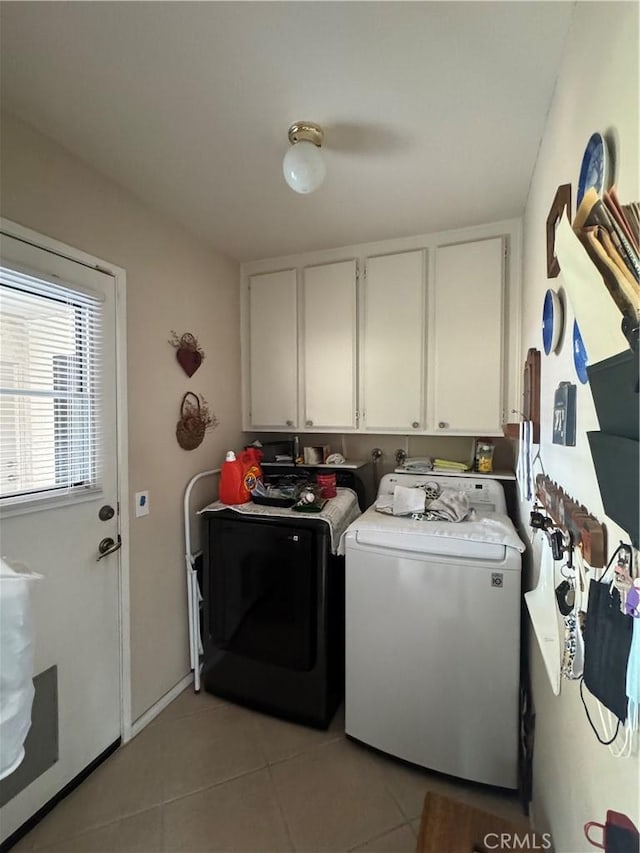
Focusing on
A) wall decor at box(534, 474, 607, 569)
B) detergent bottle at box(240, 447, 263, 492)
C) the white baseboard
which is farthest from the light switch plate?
wall decor at box(534, 474, 607, 569)

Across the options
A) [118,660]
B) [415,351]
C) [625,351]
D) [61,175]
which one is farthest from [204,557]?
[625,351]

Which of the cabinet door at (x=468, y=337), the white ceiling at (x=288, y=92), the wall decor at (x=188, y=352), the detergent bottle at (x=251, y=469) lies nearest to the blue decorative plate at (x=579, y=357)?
the white ceiling at (x=288, y=92)

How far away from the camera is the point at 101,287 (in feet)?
5.11

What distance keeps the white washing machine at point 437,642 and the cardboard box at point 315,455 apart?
740 millimetres

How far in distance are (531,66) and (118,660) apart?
8.74 feet

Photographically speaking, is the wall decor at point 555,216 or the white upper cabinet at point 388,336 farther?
the white upper cabinet at point 388,336

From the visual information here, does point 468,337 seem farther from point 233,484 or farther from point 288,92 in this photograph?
point 233,484

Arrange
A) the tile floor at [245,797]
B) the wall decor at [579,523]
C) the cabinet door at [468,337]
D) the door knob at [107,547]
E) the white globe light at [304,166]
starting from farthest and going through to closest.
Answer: the cabinet door at [468,337] → the door knob at [107,547] → the tile floor at [245,797] → the white globe light at [304,166] → the wall decor at [579,523]

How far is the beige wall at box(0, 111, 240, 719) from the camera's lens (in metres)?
1.41

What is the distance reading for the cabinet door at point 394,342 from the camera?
2.09 meters

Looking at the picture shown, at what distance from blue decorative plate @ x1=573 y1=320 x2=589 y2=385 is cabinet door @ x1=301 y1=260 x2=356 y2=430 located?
4.77 feet

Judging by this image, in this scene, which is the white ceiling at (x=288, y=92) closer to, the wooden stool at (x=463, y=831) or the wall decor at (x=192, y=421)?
the wall decor at (x=192, y=421)

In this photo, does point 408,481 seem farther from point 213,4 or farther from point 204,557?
point 213,4

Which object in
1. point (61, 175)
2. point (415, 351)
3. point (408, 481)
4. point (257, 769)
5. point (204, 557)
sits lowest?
point (257, 769)
